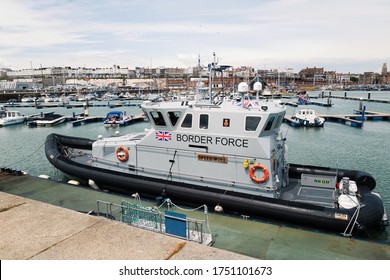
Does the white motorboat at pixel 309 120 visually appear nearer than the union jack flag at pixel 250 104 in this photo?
No

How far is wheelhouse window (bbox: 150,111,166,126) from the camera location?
969 cm

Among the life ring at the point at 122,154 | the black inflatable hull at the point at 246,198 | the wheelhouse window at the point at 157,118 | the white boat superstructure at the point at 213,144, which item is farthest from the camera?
the life ring at the point at 122,154

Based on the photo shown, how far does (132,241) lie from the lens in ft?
13.9

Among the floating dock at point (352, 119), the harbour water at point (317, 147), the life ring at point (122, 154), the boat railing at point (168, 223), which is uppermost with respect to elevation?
the life ring at point (122, 154)

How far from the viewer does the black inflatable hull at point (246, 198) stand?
7586 mm

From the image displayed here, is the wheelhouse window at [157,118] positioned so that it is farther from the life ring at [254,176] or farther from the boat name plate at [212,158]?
the life ring at [254,176]

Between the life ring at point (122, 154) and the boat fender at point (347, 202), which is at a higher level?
the life ring at point (122, 154)

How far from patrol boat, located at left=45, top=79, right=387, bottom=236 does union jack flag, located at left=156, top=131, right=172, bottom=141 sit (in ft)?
0.11

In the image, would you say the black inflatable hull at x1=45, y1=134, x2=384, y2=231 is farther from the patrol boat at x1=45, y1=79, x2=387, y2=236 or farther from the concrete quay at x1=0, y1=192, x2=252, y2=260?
the concrete quay at x1=0, y1=192, x2=252, y2=260

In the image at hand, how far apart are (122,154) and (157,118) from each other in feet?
7.47

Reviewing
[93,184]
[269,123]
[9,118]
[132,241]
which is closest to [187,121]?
[269,123]

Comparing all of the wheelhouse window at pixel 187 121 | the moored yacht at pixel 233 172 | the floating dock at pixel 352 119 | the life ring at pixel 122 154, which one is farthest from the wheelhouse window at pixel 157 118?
the floating dock at pixel 352 119

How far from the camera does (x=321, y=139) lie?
27141mm
